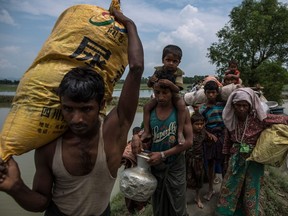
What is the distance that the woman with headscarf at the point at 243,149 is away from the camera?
2.85 metres

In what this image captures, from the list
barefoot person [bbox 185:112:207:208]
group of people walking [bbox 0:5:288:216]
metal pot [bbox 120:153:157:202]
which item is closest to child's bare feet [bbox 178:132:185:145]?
group of people walking [bbox 0:5:288:216]

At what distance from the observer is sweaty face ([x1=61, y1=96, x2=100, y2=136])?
118 centimetres

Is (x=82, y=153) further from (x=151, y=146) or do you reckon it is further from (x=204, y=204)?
(x=204, y=204)

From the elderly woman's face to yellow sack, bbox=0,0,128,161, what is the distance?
1742mm

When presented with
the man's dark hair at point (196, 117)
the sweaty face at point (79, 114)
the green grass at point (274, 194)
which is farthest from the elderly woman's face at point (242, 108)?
the sweaty face at point (79, 114)

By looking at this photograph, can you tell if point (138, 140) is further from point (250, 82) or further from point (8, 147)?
point (250, 82)

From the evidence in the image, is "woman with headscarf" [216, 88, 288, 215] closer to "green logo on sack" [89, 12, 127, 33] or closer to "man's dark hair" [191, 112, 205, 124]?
"man's dark hair" [191, 112, 205, 124]

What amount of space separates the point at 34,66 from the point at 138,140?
127 cm

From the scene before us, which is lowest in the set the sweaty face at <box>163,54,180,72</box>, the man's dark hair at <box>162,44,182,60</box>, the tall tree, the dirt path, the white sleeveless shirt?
the dirt path

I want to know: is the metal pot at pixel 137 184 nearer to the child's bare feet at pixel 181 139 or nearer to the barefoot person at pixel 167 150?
the barefoot person at pixel 167 150

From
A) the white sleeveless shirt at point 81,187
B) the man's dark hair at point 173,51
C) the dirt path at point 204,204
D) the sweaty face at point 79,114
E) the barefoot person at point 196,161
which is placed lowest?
the dirt path at point 204,204

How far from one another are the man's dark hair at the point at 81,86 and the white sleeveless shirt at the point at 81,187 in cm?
20

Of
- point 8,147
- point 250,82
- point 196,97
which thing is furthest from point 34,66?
point 250,82

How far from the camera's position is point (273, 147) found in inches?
107
